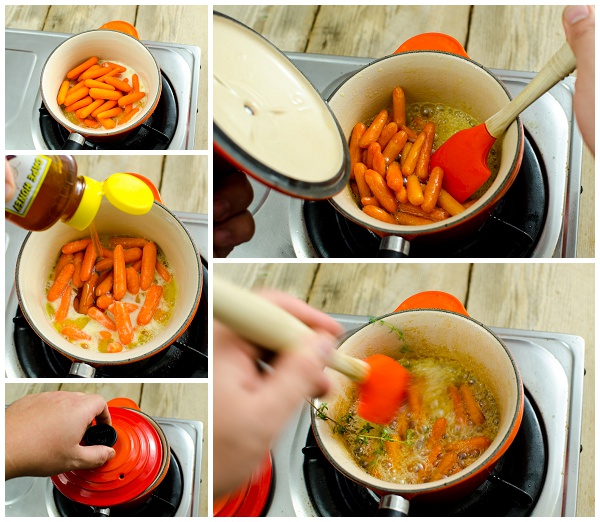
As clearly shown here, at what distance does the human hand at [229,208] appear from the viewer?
0.62 metres

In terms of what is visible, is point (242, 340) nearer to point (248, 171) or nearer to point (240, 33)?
point (248, 171)

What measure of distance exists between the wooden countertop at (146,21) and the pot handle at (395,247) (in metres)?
0.25

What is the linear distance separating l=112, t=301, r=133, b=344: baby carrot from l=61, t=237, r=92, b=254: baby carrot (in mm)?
74

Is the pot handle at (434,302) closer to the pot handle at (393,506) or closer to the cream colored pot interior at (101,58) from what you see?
the pot handle at (393,506)

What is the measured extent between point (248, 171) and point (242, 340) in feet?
0.52

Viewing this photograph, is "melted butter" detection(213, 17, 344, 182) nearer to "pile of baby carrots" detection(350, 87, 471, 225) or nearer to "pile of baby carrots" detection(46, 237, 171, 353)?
"pile of baby carrots" detection(350, 87, 471, 225)

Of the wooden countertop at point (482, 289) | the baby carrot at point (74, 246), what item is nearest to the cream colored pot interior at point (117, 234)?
the baby carrot at point (74, 246)

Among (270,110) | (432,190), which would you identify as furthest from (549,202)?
(270,110)

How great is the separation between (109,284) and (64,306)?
0.17 ft

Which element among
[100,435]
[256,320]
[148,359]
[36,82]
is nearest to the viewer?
[256,320]

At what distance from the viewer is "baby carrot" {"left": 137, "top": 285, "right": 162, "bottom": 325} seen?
0.71 metres

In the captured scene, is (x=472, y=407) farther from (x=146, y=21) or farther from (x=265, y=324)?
(x=146, y=21)

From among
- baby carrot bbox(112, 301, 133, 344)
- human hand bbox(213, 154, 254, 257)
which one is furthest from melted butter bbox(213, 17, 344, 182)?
baby carrot bbox(112, 301, 133, 344)

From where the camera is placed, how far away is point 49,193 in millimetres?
560
